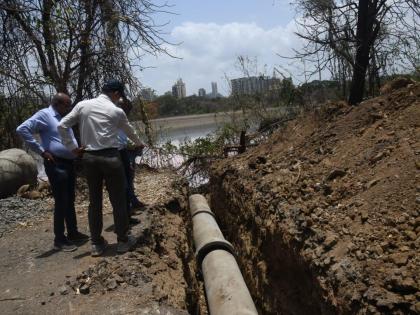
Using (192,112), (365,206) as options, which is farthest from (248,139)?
(192,112)

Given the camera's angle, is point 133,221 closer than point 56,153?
No

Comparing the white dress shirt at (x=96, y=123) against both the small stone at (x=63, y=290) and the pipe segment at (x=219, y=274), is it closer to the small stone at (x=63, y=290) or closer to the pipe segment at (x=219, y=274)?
the small stone at (x=63, y=290)

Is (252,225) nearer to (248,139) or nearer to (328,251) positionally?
(328,251)

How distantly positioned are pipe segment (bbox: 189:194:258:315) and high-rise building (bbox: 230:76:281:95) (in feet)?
24.1

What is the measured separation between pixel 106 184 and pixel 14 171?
4867mm

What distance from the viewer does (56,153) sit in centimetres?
576

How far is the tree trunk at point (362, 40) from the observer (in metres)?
10.1

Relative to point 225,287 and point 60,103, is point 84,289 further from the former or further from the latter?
point 60,103

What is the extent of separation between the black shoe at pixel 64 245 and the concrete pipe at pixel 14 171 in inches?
154

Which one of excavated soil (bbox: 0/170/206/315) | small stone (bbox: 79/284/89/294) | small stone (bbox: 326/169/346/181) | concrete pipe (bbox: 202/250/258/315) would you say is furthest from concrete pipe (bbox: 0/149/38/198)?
small stone (bbox: 326/169/346/181)

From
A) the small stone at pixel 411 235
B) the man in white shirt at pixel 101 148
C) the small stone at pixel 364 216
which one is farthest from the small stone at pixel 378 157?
the man in white shirt at pixel 101 148

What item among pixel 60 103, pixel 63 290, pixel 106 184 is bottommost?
pixel 63 290

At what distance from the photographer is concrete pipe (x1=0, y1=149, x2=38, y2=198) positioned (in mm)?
9414

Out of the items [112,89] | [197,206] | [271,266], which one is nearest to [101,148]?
[112,89]
